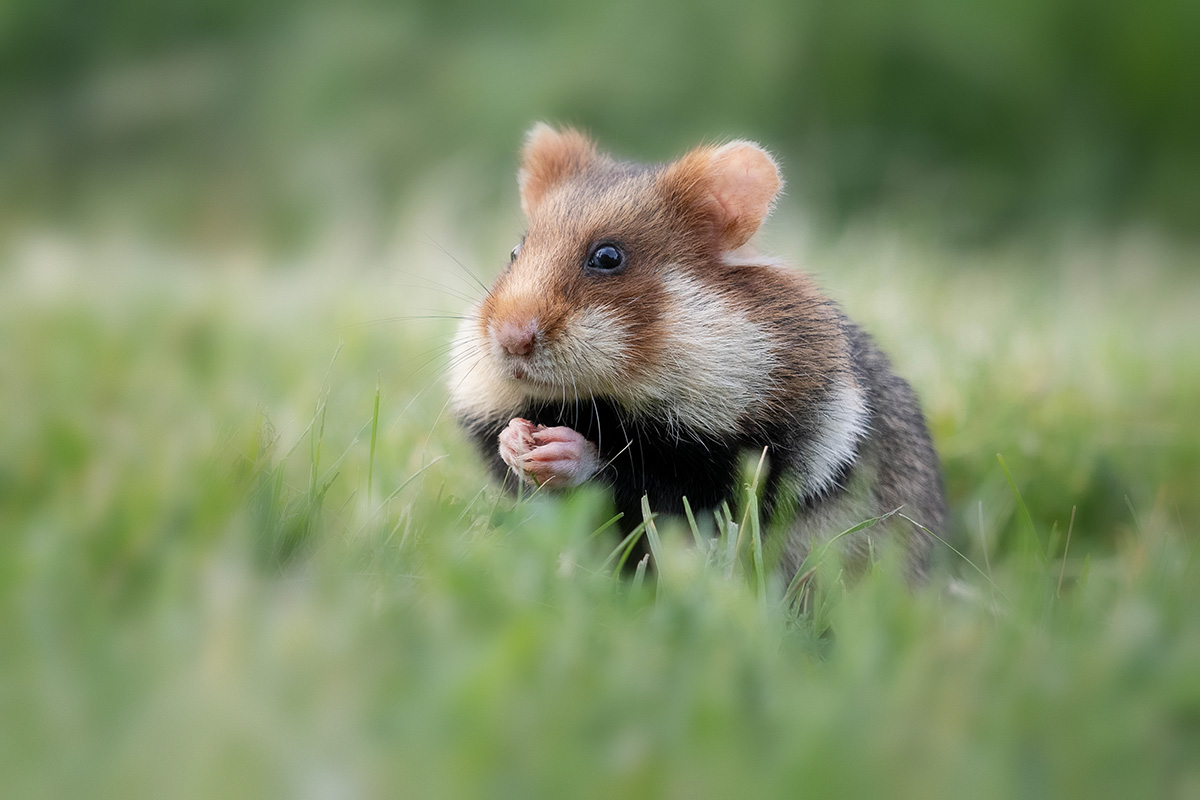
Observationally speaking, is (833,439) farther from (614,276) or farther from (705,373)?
(614,276)

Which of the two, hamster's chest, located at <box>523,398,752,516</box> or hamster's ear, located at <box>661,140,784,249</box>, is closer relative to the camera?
hamster's chest, located at <box>523,398,752,516</box>

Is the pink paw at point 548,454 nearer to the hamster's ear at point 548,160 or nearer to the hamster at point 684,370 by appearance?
the hamster at point 684,370

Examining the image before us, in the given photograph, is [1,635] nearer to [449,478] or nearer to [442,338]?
[449,478]

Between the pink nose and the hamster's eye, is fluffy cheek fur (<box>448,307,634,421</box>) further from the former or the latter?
the hamster's eye

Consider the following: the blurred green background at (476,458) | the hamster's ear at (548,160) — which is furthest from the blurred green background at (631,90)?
the hamster's ear at (548,160)

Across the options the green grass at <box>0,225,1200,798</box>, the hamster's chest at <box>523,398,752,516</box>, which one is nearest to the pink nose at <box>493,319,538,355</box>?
the hamster's chest at <box>523,398,752,516</box>

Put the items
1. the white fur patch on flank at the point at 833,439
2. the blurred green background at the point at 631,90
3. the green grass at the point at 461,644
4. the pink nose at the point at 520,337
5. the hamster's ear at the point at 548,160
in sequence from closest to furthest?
1. the green grass at the point at 461,644
2. the pink nose at the point at 520,337
3. the white fur patch on flank at the point at 833,439
4. the hamster's ear at the point at 548,160
5. the blurred green background at the point at 631,90
